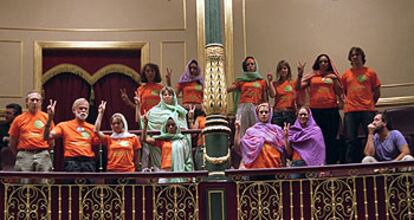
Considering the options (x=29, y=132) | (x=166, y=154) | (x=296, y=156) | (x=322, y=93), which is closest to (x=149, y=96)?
(x=166, y=154)

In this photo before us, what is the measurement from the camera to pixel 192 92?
1036 centimetres

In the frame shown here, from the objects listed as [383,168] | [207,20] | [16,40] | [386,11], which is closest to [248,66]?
[207,20]

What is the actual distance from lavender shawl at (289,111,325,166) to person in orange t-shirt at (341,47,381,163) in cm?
87

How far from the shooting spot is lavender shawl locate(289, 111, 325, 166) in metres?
8.73

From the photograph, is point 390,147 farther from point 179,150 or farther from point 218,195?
point 179,150

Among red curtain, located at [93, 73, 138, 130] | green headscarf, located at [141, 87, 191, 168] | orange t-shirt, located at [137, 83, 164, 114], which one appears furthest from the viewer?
red curtain, located at [93, 73, 138, 130]

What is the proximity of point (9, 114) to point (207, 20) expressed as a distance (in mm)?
2790

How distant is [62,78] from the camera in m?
12.9

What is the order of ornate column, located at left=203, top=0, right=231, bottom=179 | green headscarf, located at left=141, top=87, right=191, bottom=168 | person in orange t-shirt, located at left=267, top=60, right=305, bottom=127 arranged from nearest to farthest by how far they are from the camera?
ornate column, located at left=203, top=0, right=231, bottom=179 < green headscarf, located at left=141, top=87, right=191, bottom=168 < person in orange t-shirt, located at left=267, top=60, right=305, bottom=127

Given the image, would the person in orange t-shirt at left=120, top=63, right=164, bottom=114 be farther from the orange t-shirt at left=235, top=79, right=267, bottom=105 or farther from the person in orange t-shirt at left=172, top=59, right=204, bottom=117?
the orange t-shirt at left=235, top=79, right=267, bottom=105

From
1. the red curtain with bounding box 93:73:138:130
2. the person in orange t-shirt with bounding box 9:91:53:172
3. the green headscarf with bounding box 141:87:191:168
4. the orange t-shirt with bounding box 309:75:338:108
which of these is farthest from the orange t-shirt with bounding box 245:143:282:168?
the red curtain with bounding box 93:73:138:130

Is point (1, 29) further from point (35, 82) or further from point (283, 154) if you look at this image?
point (283, 154)

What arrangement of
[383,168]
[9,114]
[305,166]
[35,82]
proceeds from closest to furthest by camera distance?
1. [383,168]
2. [305,166]
3. [9,114]
4. [35,82]

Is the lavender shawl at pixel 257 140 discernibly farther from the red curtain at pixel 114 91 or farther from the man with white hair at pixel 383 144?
the red curtain at pixel 114 91
